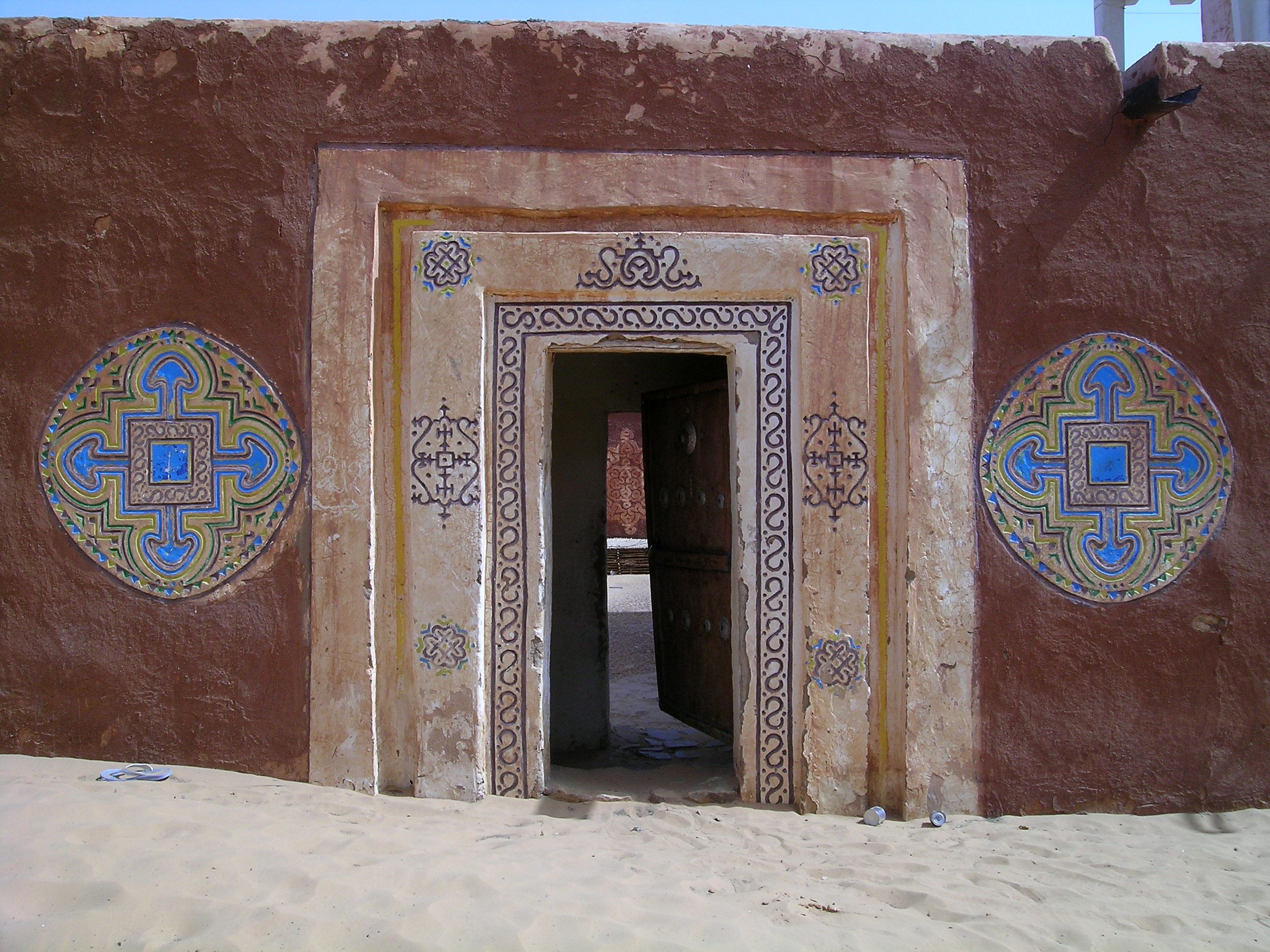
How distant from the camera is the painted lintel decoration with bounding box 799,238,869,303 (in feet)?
11.3

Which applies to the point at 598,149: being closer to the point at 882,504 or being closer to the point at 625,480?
the point at 882,504

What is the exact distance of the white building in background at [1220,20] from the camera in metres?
7.24

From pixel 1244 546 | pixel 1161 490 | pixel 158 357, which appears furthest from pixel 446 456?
pixel 1244 546

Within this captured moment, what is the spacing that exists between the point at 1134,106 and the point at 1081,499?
145cm

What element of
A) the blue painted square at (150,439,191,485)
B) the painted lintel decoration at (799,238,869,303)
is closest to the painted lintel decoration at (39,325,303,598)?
the blue painted square at (150,439,191,485)

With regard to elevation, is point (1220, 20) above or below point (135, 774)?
above

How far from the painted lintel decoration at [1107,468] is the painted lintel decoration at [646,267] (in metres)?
1.27

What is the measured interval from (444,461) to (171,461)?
0.96 meters

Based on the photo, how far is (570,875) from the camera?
2.65m

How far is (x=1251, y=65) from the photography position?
3506mm

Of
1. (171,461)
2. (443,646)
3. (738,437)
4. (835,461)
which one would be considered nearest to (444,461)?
(443,646)

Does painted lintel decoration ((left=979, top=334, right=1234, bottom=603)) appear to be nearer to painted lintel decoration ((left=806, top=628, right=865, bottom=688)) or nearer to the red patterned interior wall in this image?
painted lintel decoration ((left=806, top=628, right=865, bottom=688))

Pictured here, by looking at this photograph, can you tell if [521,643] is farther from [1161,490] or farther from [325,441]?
[1161,490]

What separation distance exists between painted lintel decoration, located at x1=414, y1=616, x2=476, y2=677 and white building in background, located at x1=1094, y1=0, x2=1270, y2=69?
6.44 m
